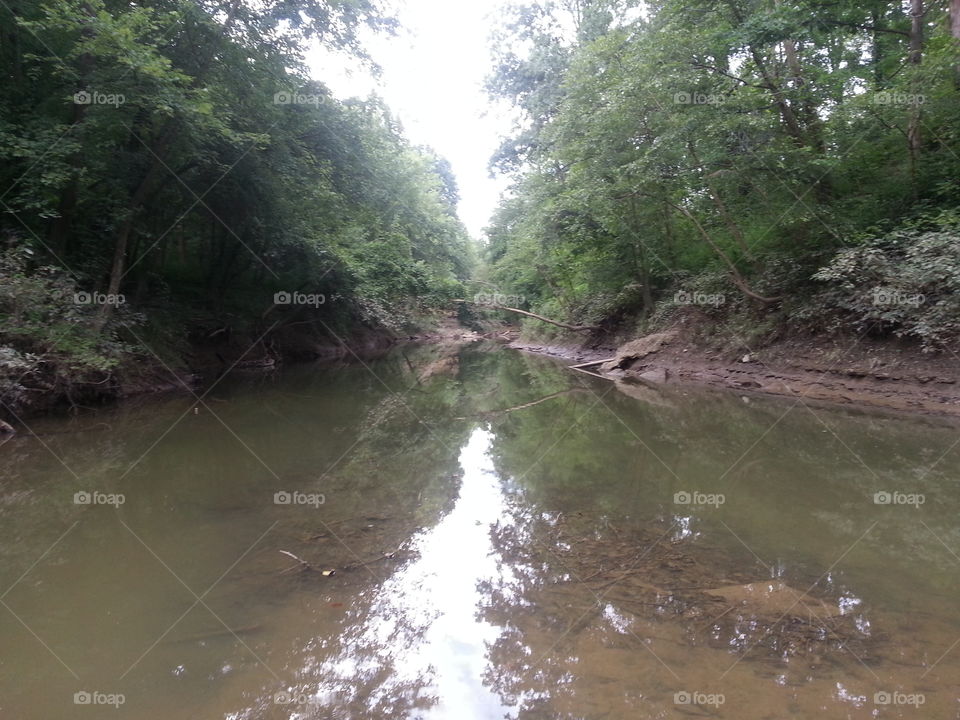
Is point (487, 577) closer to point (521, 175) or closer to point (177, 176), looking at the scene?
point (177, 176)

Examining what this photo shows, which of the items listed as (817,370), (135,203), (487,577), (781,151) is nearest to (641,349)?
(817,370)

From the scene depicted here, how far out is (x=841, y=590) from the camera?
3.58 m

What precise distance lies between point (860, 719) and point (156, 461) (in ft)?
23.7

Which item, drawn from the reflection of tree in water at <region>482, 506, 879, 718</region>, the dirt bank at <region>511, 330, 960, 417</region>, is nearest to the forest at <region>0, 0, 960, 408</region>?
the dirt bank at <region>511, 330, 960, 417</region>

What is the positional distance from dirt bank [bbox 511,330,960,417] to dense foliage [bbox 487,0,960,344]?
484mm

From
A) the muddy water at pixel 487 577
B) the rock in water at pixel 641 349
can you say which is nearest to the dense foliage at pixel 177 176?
the muddy water at pixel 487 577

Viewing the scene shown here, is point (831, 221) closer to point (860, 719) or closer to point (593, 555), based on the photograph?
point (593, 555)

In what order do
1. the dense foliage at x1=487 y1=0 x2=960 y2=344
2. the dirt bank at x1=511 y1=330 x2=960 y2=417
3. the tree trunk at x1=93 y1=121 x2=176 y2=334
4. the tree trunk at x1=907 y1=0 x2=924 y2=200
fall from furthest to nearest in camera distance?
the tree trunk at x1=93 y1=121 x2=176 y2=334 < the tree trunk at x1=907 y1=0 x2=924 y2=200 < the dense foliage at x1=487 y1=0 x2=960 y2=344 < the dirt bank at x1=511 y1=330 x2=960 y2=417

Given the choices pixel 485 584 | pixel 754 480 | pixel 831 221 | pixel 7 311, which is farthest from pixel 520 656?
pixel 831 221

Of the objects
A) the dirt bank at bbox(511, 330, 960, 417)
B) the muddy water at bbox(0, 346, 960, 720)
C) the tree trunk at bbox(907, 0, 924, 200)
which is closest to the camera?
the muddy water at bbox(0, 346, 960, 720)

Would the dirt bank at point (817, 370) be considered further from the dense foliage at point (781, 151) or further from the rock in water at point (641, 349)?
the dense foliage at point (781, 151)

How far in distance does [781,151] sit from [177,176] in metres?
12.8

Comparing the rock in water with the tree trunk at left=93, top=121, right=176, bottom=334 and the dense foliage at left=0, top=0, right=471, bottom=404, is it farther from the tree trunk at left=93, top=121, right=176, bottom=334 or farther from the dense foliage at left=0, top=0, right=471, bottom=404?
the tree trunk at left=93, top=121, right=176, bottom=334

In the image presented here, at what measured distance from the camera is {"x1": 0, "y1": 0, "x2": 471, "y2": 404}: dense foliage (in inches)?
363
